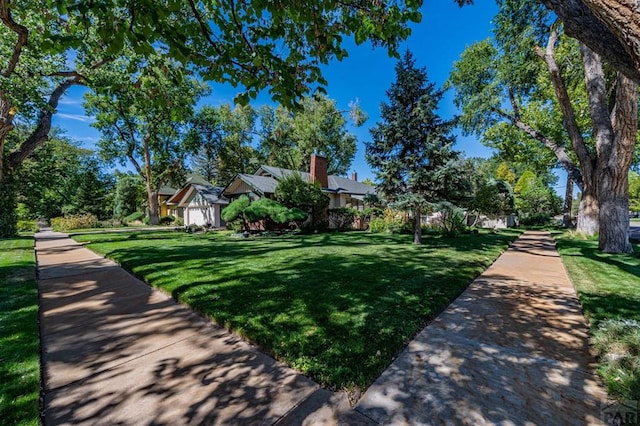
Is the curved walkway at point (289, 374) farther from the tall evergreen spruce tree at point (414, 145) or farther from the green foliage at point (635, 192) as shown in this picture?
the green foliage at point (635, 192)

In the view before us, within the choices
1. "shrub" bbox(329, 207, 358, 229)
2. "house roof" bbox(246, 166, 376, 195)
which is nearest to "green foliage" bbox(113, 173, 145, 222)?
"house roof" bbox(246, 166, 376, 195)

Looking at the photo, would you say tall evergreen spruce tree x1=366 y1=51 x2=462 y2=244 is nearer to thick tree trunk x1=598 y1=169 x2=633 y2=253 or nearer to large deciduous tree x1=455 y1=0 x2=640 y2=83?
thick tree trunk x1=598 y1=169 x2=633 y2=253

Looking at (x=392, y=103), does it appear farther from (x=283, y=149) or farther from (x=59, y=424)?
(x=283, y=149)

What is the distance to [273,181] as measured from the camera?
2062cm

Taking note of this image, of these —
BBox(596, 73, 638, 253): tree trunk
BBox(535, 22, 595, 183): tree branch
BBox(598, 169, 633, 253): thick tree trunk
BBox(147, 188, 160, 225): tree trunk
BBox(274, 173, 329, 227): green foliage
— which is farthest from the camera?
BBox(147, 188, 160, 225): tree trunk

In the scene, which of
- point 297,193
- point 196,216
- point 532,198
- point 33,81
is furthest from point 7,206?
point 532,198

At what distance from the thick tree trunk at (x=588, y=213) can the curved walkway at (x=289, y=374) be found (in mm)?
12175

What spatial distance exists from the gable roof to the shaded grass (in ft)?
32.3

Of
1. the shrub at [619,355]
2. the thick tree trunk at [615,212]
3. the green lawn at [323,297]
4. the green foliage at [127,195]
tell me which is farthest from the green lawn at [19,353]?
the green foliage at [127,195]

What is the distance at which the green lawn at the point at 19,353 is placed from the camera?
6.02 feet

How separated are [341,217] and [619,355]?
54.5ft

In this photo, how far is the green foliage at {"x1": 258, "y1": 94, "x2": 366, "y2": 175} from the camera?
94.2 ft

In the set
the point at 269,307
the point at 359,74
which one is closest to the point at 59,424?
the point at 269,307

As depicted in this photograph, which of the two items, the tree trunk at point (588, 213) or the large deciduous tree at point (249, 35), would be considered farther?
the tree trunk at point (588, 213)
